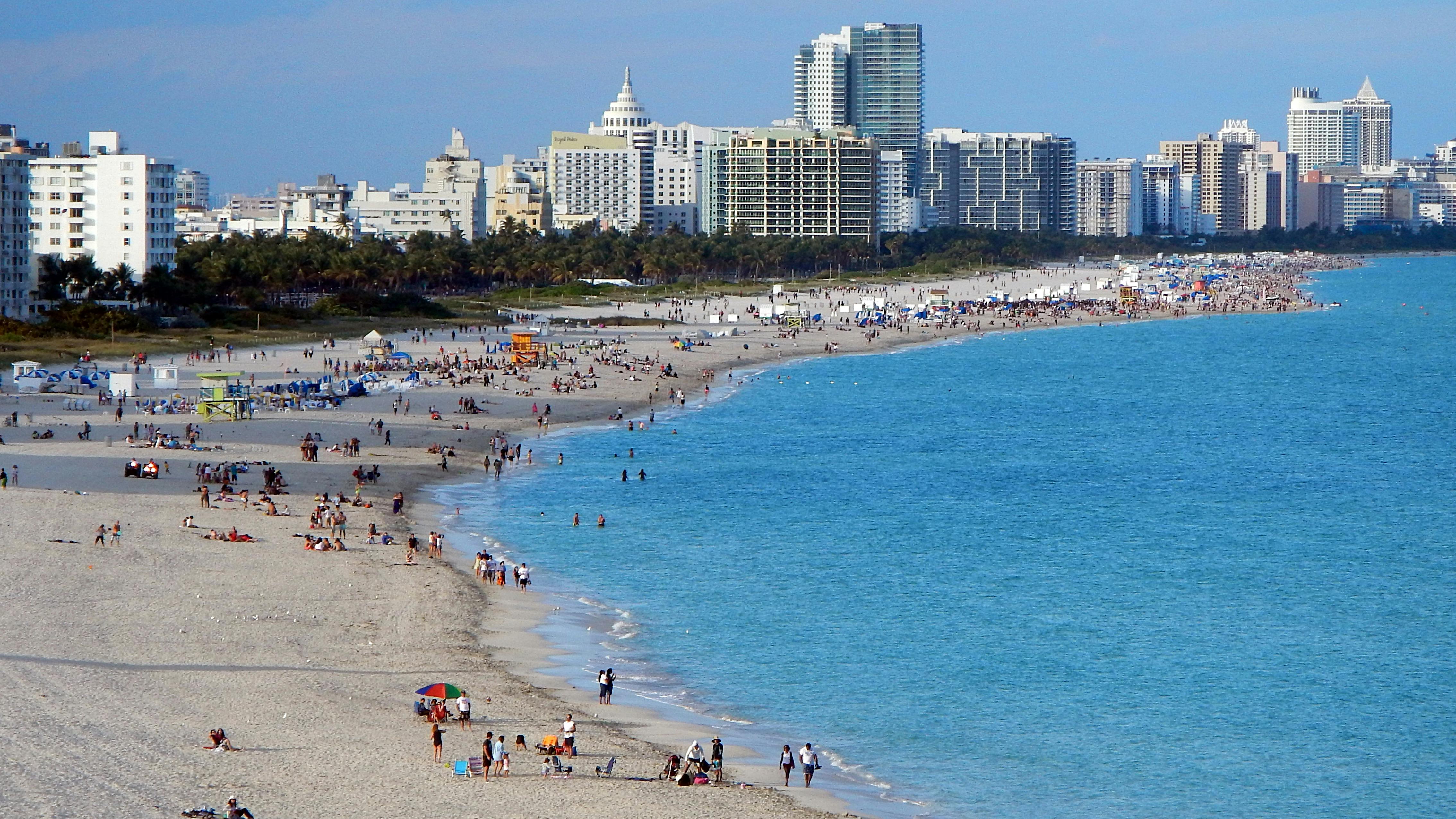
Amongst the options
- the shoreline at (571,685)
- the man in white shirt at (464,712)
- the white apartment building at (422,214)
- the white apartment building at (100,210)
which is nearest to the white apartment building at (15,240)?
the white apartment building at (100,210)

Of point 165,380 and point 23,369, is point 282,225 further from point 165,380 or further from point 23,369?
point 23,369

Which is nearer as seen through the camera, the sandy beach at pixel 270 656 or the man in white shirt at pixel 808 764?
the sandy beach at pixel 270 656

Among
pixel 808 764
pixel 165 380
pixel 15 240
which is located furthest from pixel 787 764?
pixel 15 240

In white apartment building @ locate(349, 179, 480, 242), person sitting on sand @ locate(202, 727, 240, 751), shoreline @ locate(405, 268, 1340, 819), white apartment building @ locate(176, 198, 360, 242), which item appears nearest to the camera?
person sitting on sand @ locate(202, 727, 240, 751)

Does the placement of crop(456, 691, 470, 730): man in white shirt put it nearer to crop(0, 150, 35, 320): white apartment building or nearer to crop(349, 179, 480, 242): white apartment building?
crop(0, 150, 35, 320): white apartment building

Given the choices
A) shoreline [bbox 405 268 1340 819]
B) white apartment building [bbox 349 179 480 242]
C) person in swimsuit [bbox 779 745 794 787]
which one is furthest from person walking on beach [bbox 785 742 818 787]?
white apartment building [bbox 349 179 480 242]

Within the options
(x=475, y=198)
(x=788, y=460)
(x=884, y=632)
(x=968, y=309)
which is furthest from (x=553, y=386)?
(x=475, y=198)

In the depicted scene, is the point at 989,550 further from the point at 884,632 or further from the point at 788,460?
the point at 788,460

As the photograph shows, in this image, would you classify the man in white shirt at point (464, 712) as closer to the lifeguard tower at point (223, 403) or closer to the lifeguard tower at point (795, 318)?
the lifeguard tower at point (223, 403)
